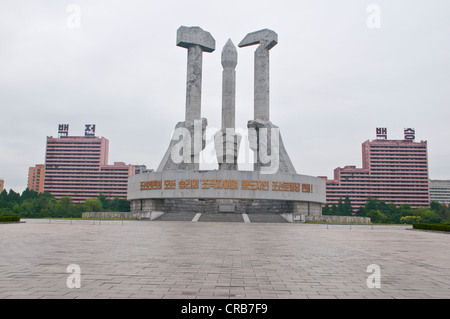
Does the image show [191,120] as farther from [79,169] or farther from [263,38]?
[79,169]

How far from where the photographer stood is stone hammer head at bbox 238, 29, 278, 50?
1821 inches

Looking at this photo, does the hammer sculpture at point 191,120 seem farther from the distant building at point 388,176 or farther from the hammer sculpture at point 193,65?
the distant building at point 388,176

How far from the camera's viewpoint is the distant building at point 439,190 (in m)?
164

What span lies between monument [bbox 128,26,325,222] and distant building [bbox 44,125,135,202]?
282 ft

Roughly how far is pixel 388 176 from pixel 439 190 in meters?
60.5

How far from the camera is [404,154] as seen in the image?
123m

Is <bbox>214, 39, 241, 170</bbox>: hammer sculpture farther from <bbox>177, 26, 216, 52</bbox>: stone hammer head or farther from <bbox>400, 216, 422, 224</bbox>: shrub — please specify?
<bbox>400, 216, 422, 224</bbox>: shrub

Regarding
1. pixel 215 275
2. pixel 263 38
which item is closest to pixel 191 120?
pixel 263 38

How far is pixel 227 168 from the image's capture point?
44.4 metres

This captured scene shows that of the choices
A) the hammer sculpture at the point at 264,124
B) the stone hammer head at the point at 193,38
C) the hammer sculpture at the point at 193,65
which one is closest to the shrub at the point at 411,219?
the hammer sculpture at the point at 264,124

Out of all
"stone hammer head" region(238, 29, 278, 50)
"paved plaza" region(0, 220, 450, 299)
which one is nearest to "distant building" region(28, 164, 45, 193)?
"stone hammer head" region(238, 29, 278, 50)

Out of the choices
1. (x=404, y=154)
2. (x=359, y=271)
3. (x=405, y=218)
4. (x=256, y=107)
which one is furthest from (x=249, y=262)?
(x=404, y=154)
